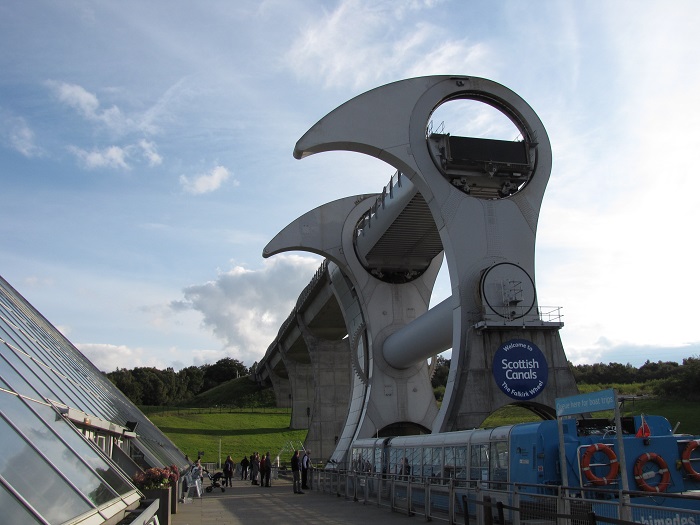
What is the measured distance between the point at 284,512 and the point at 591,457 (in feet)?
29.1

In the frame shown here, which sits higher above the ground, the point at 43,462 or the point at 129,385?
the point at 129,385

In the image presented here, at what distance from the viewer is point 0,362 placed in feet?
23.9

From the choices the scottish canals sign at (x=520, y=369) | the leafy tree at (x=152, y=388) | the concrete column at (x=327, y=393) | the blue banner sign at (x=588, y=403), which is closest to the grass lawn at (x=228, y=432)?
the concrete column at (x=327, y=393)

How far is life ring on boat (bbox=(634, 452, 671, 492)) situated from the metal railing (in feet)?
0.80

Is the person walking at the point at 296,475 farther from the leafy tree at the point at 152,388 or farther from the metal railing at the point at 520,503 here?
the leafy tree at the point at 152,388

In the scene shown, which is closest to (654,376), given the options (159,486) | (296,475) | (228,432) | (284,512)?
(228,432)

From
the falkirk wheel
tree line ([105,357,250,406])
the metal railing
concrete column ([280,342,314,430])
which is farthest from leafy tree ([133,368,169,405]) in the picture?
the metal railing

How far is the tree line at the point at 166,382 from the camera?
4714 inches

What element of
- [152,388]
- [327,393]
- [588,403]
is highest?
[152,388]

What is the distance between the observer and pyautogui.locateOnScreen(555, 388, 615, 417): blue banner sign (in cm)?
1041

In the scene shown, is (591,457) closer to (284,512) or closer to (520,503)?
(520,503)

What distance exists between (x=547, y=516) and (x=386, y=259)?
28627 millimetres

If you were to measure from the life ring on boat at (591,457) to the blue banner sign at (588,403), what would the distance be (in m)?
0.81

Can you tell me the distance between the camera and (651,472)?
11648 millimetres
